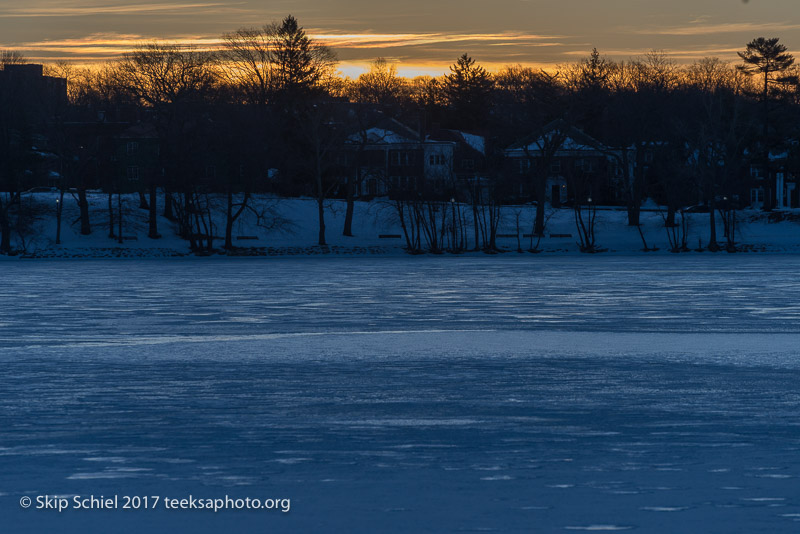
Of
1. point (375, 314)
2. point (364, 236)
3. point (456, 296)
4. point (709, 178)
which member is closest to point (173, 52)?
point (364, 236)

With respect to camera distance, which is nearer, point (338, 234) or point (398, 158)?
point (338, 234)

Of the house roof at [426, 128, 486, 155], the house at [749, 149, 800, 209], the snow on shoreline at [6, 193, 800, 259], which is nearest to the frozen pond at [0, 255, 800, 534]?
the snow on shoreline at [6, 193, 800, 259]

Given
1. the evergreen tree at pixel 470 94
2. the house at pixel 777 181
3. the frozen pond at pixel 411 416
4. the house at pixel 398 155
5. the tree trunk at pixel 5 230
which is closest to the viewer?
the frozen pond at pixel 411 416

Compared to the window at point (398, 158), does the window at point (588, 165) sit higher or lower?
lower

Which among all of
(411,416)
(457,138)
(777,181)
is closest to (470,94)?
(457,138)

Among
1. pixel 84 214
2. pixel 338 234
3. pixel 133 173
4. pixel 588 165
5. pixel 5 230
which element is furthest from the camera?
pixel 588 165

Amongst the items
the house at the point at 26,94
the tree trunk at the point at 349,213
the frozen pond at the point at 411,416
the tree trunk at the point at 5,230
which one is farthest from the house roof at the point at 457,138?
the frozen pond at the point at 411,416

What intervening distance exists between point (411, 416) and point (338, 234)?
67.0 m

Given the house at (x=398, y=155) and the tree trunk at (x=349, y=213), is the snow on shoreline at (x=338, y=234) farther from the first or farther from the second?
the house at (x=398, y=155)

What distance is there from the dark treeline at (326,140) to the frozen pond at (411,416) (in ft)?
150

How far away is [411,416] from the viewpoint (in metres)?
11.6

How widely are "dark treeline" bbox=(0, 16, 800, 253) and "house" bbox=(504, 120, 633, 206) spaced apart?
270 millimetres

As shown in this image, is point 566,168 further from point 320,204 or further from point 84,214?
point 84,214

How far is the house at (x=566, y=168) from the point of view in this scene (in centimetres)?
8206
